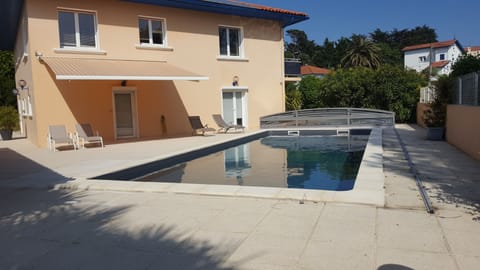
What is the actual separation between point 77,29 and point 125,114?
6084 mm

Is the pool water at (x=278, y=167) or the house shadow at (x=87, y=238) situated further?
the pool water at (x=278, y=167)

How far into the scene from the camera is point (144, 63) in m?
25.7

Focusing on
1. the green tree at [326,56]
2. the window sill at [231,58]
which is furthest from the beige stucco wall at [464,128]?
the green tree at [326,56]

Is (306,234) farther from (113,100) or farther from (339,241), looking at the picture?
(113,100)

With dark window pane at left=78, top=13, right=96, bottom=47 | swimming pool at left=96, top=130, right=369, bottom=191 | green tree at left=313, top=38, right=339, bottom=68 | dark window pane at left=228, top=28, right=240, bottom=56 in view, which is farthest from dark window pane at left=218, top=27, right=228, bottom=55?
green tree at left=313, top=38, right=339, bottom=68

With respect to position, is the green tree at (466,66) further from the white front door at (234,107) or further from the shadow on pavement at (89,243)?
the shadow on pavement at (89,243)

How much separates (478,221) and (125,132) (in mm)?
23051

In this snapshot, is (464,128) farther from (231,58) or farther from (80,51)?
(80,51)

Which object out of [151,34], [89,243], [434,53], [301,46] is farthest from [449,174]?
[301,46]

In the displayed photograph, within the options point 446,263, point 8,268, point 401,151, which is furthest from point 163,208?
point 401,151

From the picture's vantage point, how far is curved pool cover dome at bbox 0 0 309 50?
25414mm

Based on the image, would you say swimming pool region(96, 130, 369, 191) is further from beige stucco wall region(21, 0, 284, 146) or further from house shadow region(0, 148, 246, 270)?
beige stucco wall region(21, 0, 284, 146)

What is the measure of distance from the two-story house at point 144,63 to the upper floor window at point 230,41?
82 millimetres

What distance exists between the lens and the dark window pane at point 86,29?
24.2m
